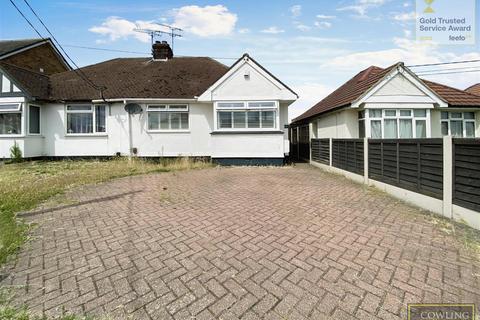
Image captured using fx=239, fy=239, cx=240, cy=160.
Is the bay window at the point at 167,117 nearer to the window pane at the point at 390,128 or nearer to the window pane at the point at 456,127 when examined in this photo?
the window pane at the point at 390,128

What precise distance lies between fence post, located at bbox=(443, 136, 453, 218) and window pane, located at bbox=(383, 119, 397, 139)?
7.93 meters

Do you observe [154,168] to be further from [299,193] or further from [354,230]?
[354,230]

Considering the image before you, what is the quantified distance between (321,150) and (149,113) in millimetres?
9752

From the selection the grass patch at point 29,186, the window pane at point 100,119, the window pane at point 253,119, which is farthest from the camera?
the window pane at point 100,119

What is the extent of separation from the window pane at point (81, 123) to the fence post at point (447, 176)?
51.8 feet

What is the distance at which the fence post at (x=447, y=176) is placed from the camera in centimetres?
457

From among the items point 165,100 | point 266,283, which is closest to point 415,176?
point 266,283

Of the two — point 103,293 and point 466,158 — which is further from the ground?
point 466,158

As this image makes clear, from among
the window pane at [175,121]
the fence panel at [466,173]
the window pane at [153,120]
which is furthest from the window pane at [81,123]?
the fence panel at [466,173]

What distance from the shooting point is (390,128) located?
11945 mm

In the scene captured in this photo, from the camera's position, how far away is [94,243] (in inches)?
141

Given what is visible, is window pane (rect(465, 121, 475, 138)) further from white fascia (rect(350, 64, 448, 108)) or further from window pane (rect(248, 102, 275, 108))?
window pane (rect(248, 102, 275, 108))

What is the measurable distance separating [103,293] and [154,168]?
929cm

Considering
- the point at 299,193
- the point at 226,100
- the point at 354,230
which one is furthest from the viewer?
the point at 226,100
